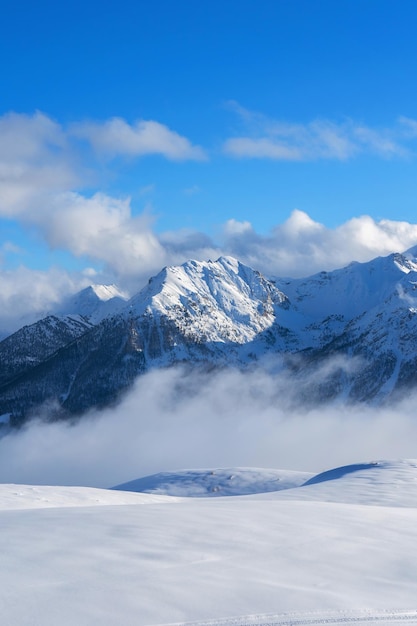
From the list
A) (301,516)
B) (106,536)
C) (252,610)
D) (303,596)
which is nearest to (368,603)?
(303,596)

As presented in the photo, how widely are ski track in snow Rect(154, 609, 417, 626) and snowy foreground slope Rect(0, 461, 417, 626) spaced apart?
0.13 feet

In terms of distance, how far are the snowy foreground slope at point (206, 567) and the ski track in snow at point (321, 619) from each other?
39 millimetres

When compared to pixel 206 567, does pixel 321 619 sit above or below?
below

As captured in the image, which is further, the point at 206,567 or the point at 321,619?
the point at 206,567

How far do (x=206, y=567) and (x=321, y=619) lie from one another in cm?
390

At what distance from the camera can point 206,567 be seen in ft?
56.0

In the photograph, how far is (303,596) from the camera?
15219 mm

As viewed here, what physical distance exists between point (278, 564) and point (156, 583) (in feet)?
12.8

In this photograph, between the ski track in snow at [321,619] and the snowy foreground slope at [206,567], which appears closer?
the ski track in snow at [321,619]

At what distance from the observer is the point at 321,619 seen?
14.0m

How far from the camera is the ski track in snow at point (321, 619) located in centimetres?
1359

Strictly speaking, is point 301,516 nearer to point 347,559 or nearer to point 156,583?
point 347,559

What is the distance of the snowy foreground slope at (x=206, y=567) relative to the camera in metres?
14.0

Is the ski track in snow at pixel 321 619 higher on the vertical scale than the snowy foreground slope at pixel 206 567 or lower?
lower
